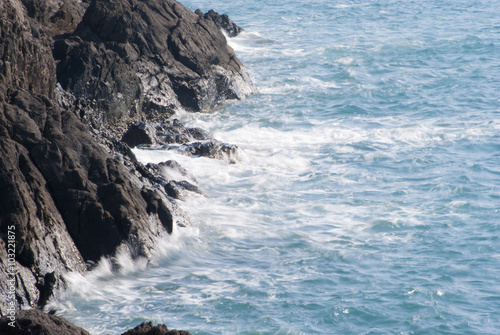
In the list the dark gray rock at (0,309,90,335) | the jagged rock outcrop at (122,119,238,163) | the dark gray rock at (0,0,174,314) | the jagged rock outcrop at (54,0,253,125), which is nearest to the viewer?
the dark gray rock at (0,309,90,335)

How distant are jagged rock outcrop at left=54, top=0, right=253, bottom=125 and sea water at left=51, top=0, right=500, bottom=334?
101 cm

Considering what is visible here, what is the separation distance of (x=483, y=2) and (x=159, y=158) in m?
32.9

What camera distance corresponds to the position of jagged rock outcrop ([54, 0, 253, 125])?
58.9 ft

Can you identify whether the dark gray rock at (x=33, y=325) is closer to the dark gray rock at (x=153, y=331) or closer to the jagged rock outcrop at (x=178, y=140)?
the dark gray rock at (x=153, y=331)

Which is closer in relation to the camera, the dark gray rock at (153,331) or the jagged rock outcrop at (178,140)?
the dark gray rock at (153,331)

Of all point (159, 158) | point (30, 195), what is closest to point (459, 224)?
point (159, 158)

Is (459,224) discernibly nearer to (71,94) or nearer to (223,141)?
(223,141)

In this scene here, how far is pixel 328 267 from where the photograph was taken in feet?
38.7

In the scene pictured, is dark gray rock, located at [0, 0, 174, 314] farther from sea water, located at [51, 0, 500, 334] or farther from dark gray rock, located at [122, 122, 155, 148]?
dark gray rock, located at [122, 122, 155, 148]

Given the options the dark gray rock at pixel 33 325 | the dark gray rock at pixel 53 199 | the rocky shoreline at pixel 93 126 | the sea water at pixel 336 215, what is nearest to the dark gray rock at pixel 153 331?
the dark gray rock at pixel 33 325

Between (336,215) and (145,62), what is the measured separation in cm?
911

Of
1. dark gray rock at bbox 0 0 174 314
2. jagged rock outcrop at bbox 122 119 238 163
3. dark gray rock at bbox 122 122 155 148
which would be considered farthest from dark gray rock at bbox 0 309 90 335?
dark gray rock at bbox 122 122 155 148

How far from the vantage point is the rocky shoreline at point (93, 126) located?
996cm

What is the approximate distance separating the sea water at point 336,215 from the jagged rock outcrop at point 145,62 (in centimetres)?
101
